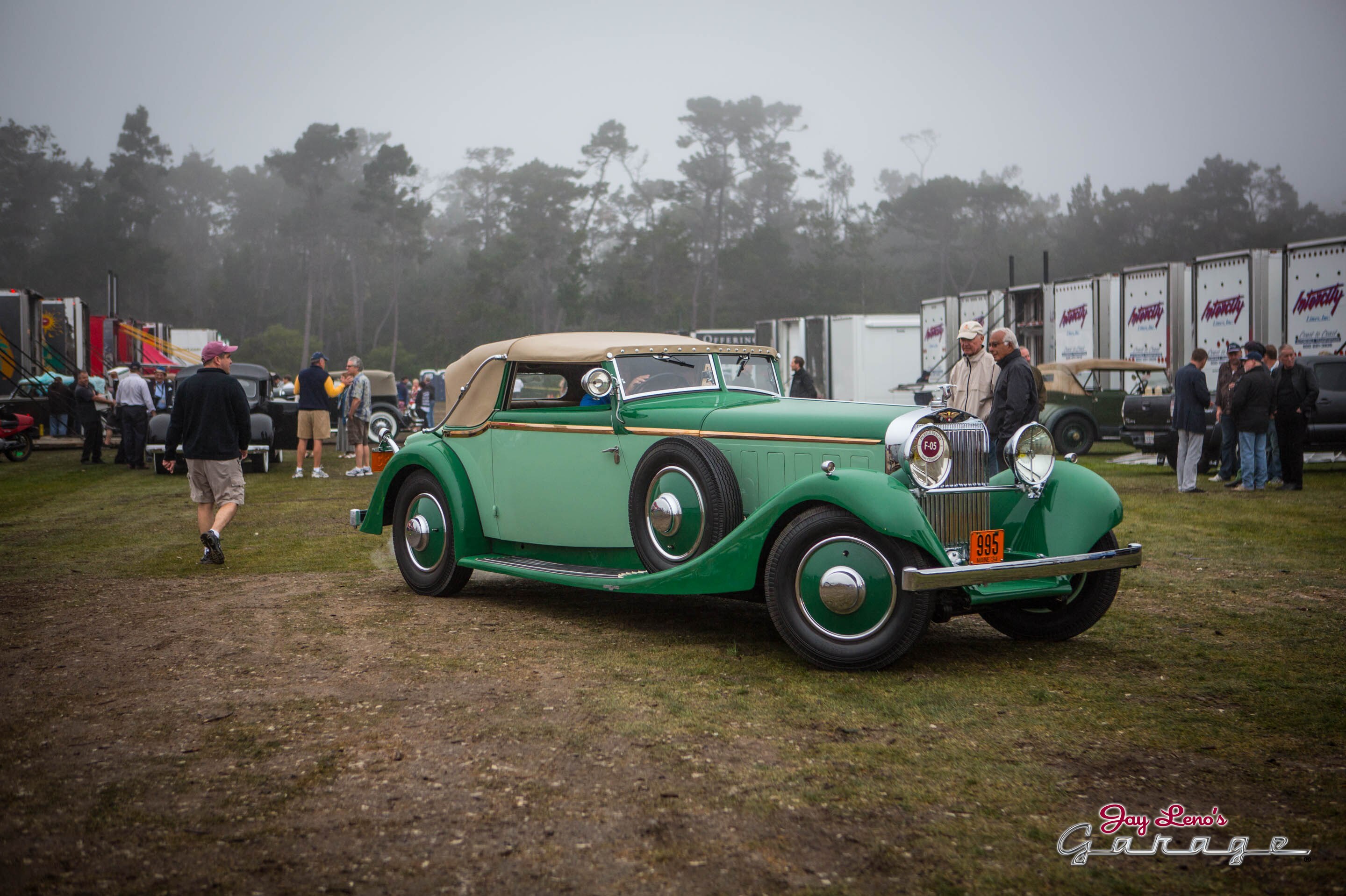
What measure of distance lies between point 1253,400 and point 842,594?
953 centimetres

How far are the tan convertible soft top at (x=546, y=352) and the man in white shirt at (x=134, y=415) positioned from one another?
1244 cm

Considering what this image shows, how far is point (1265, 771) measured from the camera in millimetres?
3539

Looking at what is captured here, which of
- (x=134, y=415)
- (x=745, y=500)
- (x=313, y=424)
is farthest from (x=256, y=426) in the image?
(x=745, y=500)

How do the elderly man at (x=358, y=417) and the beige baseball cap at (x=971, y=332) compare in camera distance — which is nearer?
the beige baseball cap at (x=971, y=332)

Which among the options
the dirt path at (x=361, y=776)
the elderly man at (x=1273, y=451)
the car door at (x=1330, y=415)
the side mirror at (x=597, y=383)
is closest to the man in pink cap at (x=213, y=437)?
the dirt path at (x=361, y=776)

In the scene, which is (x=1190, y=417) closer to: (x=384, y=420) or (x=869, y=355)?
(x=384, y=420)

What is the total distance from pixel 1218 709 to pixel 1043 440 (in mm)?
1592

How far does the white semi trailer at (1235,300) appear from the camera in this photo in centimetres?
1688

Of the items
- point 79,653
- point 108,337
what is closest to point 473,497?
point 79,653

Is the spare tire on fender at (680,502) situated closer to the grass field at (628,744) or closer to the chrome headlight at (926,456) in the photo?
the grass field at (628,744)

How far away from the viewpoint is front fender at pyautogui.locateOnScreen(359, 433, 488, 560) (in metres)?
6.68

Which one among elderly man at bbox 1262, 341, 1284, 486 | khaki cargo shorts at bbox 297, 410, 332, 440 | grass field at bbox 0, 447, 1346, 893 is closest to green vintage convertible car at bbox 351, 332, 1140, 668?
grass field at bbox 0, 447, 1346, 893

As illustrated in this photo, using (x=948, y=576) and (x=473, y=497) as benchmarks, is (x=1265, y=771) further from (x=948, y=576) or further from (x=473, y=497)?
(x=473, y=497)

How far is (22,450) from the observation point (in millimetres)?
19828
